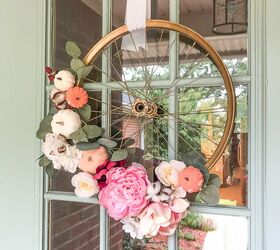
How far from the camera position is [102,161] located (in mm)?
847

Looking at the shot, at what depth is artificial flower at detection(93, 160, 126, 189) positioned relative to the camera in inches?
32.8

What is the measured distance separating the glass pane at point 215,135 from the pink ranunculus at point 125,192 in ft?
0.44

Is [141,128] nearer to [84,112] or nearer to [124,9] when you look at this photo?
[84,112]

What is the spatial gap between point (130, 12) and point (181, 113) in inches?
11.6

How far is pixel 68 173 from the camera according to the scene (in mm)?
972

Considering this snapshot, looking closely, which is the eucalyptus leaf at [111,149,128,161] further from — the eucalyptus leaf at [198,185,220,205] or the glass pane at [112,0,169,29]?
the glass pane at [112,0,169,29]

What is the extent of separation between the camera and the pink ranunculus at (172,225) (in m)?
0.80

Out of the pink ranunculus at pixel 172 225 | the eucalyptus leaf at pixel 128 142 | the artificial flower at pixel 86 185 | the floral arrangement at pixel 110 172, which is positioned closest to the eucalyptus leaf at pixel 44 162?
the floral arrangement at pixel 110 172

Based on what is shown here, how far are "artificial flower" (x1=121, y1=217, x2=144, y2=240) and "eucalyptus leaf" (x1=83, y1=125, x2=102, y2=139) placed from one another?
0.73 feet
